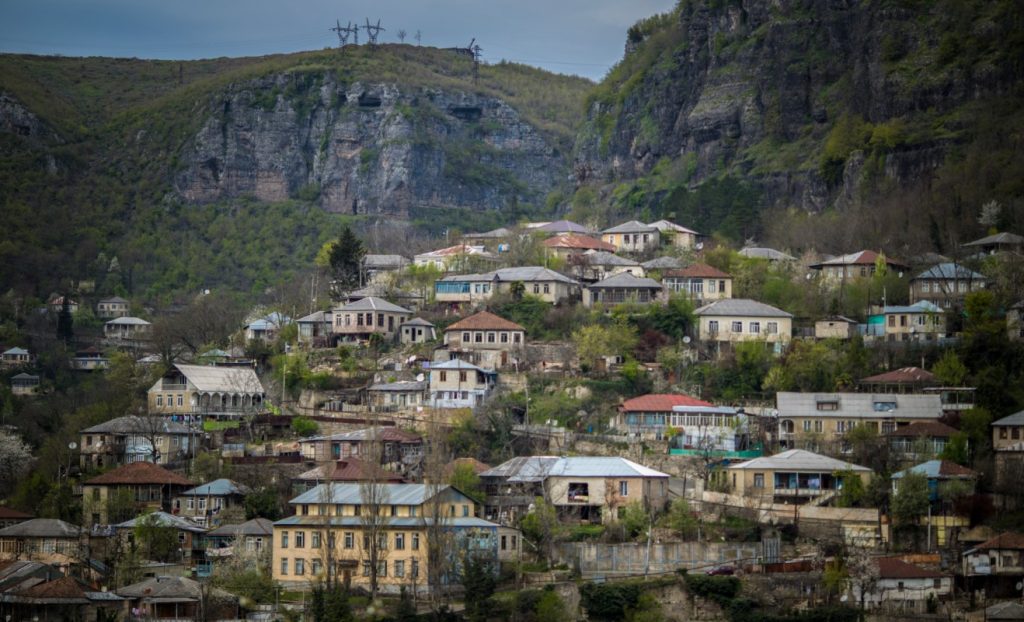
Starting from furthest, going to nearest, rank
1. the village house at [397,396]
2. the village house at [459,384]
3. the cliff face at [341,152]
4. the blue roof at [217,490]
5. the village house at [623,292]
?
the cliff face at [341,152], the village house at [623,292], the village house at [397,396], the village house at [459,384], the blue roof at [217,490]

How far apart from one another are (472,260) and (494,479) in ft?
104

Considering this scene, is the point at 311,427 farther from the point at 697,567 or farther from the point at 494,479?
the point at 697,567

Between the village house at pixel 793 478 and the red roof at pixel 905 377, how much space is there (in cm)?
910

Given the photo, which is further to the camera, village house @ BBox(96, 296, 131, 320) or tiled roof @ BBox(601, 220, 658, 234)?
village house @ BBox(96, 296, 131, 320)

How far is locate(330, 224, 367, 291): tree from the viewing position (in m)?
113

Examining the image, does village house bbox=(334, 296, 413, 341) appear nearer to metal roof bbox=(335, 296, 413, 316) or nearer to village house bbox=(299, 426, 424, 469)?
metal roof bbox=(335, 296, 413, 316)

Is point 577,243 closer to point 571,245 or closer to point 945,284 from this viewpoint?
point 571,245

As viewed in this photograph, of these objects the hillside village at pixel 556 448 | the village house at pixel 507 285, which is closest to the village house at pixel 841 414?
the hillside village at pixel 556 448

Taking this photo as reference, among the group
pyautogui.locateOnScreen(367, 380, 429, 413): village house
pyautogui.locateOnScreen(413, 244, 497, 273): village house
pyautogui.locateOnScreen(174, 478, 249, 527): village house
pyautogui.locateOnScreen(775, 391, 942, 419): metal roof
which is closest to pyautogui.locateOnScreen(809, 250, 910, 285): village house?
pyautogui.locateOnScreen(775, 391, 942, 419): metal roof

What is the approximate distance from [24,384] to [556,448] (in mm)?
46851

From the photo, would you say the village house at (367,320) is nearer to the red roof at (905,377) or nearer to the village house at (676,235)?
the village house at (676,235)

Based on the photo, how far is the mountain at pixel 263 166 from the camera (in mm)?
165625

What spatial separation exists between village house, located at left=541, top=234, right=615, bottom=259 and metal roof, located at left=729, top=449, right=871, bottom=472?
32.3m

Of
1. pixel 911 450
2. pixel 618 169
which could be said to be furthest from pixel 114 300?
pixel 911 450
